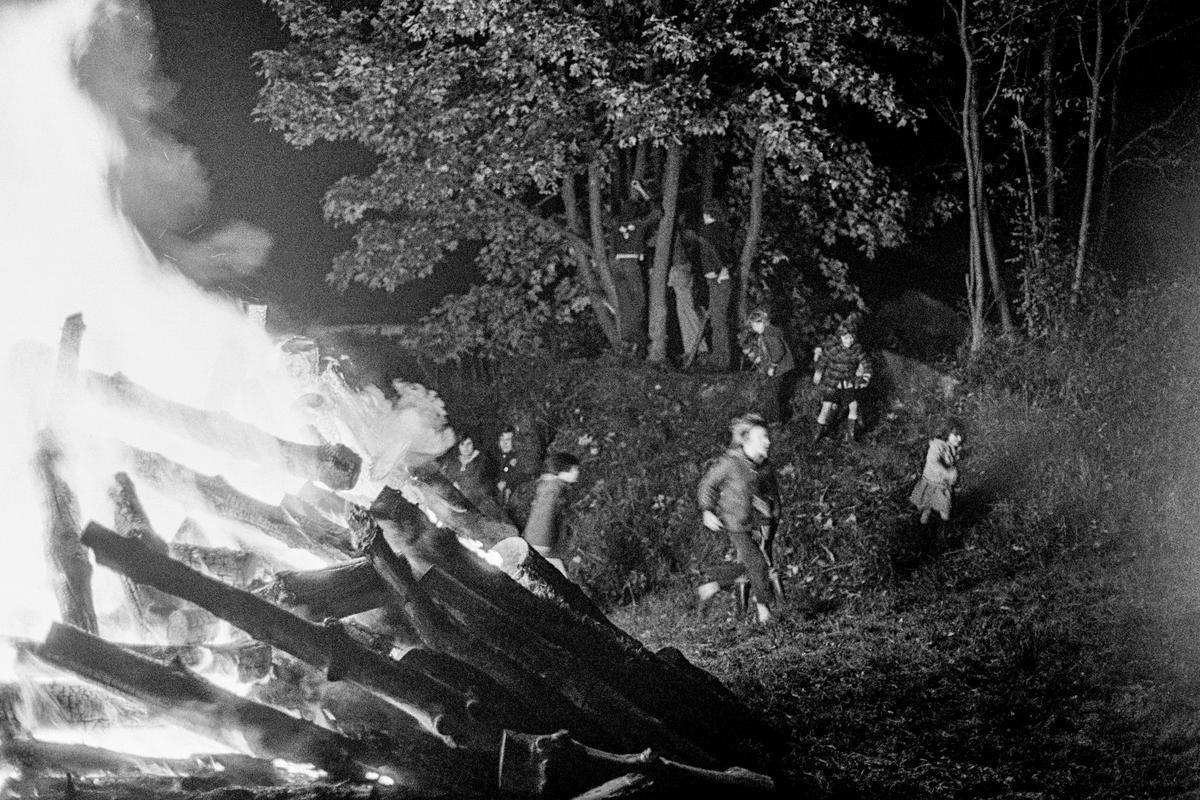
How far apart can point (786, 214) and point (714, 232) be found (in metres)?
1.30

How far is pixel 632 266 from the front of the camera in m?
15.6

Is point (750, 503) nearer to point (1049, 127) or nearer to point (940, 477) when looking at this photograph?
point (940, 477)

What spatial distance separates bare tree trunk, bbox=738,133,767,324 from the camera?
14742mm

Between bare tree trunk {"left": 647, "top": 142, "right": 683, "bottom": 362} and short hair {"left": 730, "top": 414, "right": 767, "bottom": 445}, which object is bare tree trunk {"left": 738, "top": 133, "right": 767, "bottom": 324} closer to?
bare tree trunk {"left": 647, "top": 142, "right": 683, "bottom": 362}

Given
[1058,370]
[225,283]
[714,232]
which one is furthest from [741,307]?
[225,283]

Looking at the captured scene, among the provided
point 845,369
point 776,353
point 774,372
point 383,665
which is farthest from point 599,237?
point 383,665

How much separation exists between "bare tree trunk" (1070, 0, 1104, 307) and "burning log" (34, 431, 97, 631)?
490 inches

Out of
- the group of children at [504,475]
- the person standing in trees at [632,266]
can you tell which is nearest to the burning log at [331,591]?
the group of children at [504,475]

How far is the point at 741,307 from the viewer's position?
51.2ft

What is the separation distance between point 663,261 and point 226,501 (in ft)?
32.9

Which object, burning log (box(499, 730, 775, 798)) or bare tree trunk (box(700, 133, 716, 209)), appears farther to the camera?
bare tree trunk (box(700, 133, 716, 209))

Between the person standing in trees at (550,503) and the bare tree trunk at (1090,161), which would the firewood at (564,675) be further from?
the bare tree trunk at (1090,161)

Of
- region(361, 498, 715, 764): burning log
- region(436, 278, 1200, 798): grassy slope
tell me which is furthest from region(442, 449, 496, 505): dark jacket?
region(361, 498, 715, 764): burning log

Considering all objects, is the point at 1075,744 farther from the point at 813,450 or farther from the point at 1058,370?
the point at 1058,370
